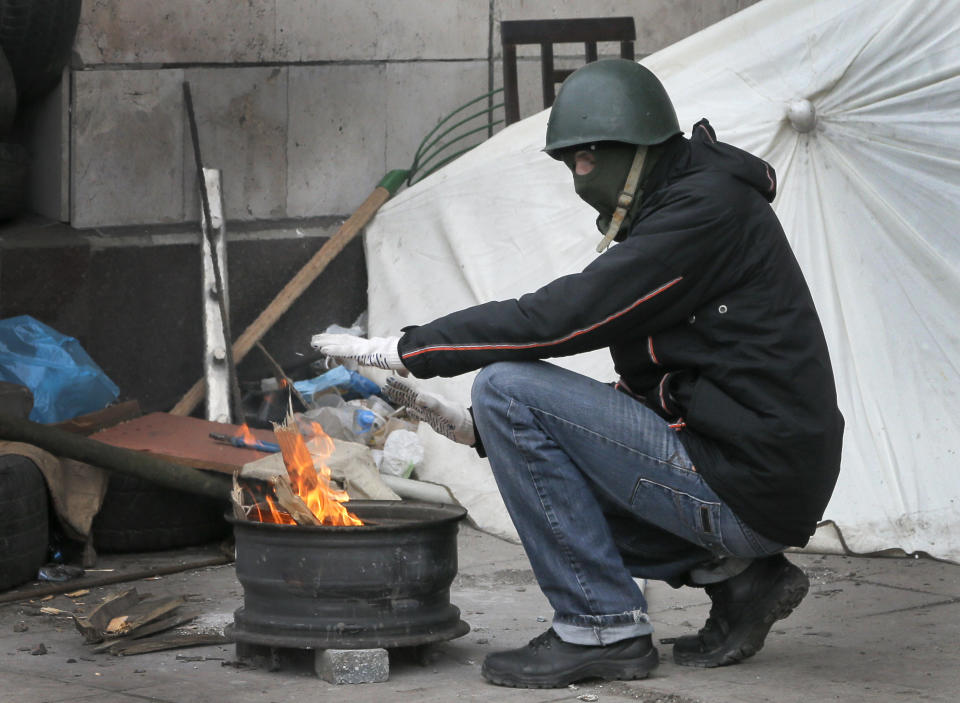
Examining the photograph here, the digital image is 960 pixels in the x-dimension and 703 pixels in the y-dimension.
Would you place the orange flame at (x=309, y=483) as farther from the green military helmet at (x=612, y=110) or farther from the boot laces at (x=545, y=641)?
the green military helmet at (x=612, y=110)

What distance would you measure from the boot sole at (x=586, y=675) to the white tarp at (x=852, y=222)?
1.72 m

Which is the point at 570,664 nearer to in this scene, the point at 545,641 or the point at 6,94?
the point at 545,641

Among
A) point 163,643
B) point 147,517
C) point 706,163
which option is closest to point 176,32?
point 147,517

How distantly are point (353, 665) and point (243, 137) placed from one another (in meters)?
3.99

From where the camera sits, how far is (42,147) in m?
6.37

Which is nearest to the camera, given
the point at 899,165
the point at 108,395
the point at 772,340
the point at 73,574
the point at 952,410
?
the point at 772,340

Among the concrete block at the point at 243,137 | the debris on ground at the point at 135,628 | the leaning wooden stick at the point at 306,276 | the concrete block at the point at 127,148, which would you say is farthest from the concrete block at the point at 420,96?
the debris on ground at the point at 135,628

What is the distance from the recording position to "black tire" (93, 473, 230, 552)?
4770 mm

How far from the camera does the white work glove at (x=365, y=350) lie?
3146 mm

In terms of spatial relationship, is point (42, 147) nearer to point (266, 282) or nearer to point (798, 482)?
point (266, 282)

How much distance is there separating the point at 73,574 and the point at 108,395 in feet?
→ 4.42

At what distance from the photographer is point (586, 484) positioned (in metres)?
3.20

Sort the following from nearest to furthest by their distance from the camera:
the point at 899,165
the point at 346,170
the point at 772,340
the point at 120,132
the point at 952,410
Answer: the point at 772,340, the point at 952,410, the point at 899,165, the point at 120,132, the point at 346,170

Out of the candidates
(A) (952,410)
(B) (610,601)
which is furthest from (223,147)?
(B) (610,601)
